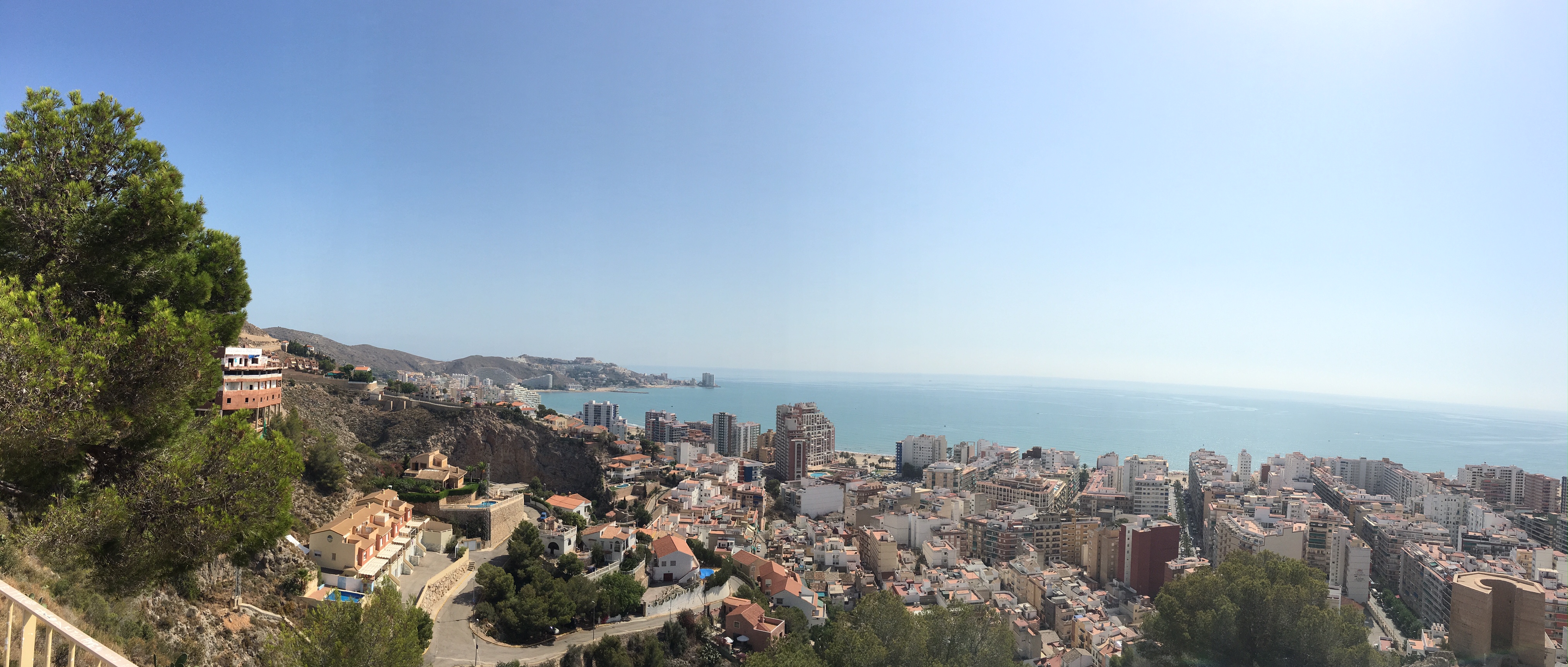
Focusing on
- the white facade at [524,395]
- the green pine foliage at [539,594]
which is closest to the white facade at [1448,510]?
the green pine foliage at [539,594]

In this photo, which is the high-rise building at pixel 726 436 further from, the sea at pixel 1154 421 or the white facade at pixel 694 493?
the white facade at pixel 694 493

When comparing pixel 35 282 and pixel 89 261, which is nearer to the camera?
pixel 35 282

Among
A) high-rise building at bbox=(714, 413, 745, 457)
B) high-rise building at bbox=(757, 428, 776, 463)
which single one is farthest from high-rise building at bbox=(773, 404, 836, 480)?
high-rise building at bbox=(714, 413, 745, 457)

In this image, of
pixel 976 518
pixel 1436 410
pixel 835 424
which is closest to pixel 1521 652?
pixel 976 518

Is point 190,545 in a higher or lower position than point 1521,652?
higher

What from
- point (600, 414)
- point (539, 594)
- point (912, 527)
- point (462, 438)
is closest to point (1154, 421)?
point (600, 414)

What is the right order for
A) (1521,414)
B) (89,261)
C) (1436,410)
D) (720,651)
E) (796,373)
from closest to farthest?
(89,261)
(720,651)
(1521,414)
(1436,410)
(796,373)

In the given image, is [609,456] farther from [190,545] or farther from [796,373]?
[796,373]
